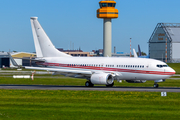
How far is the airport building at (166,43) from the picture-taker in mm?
137125

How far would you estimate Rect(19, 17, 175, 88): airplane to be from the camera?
42094mm

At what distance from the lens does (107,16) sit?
111000 millimetres

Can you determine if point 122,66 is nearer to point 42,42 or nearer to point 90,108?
point 42,42

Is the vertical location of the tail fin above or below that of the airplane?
above

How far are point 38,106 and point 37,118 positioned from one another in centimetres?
485

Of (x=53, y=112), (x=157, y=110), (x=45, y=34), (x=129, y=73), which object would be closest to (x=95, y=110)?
(x=53, y=112)

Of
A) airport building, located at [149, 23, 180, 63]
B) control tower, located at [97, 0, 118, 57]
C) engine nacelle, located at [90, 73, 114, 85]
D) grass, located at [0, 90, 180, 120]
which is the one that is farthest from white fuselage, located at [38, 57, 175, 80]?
airport building, located at [149, 23, 180, 63]

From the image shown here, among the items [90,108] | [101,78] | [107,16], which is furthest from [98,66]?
[107,16]

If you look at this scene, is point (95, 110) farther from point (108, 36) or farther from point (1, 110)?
point (108, 36)

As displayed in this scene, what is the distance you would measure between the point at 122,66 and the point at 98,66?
142 inches

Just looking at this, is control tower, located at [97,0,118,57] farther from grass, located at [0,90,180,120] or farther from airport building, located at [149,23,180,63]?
grass, located at [0,90,180,120]

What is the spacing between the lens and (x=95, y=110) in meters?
22.5

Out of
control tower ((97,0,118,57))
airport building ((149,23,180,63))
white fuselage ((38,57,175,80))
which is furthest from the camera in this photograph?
airport building ((149,23,180,63))

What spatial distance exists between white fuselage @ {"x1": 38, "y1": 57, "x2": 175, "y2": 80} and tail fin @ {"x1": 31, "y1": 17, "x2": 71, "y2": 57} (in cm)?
125
